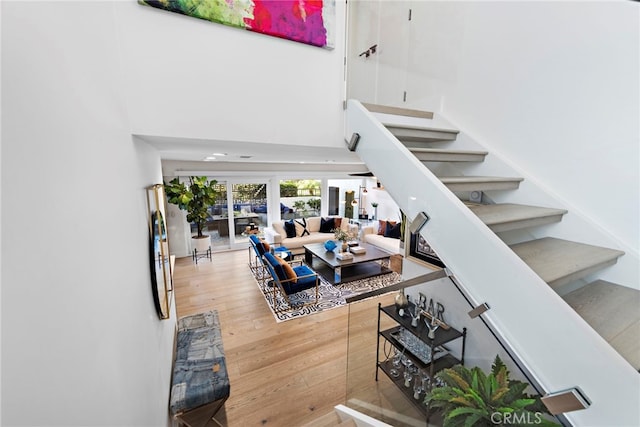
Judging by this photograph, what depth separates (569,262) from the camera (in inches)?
53.9

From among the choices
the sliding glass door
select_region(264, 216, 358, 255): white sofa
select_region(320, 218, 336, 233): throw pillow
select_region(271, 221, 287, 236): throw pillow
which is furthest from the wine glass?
the sliding glass door

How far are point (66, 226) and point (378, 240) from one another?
6.25 m

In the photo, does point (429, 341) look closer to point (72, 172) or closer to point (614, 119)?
point (614, 119)

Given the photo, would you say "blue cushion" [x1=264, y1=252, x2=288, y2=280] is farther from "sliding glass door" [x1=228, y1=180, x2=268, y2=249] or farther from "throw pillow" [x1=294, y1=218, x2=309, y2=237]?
"sliding glass door" [x1=228, y1=180, x2=268, y2=249]

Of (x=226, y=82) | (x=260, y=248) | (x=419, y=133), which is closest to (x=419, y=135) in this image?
(x=419, y=133)

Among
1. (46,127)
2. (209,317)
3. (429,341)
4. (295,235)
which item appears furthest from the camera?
(295,235)

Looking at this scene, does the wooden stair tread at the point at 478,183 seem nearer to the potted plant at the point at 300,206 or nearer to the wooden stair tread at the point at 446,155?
the wooden stair tread at the point at 446,155

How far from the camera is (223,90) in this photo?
157cm

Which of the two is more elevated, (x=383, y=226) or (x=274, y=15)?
(x=274, y=15)

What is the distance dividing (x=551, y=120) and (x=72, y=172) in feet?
8.92

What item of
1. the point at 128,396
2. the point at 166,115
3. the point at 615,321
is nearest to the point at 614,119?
the point at 615,321

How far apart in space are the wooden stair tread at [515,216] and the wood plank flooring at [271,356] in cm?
219

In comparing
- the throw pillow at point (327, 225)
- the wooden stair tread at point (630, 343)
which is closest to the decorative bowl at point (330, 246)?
the throw pillow at point (327, 225)

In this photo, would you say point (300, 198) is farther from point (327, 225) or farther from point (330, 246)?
point (330, 246)
